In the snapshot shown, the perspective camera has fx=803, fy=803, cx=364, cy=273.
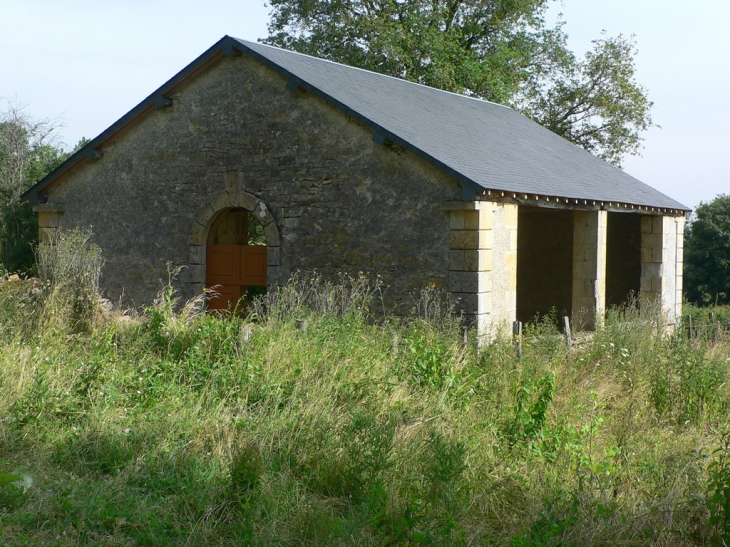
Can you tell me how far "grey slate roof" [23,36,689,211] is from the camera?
10906mm

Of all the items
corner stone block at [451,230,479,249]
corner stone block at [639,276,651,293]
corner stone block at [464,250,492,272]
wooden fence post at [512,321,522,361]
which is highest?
corner stone block at [451,230,479,249]

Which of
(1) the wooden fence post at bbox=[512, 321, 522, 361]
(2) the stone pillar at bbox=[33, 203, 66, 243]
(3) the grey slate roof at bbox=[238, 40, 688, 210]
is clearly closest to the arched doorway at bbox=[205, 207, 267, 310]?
(3) the grey slate roof at bbox=[238, 40, 688, 210]

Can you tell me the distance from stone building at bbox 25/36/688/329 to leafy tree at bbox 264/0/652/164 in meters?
8.16

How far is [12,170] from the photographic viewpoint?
2261 cm

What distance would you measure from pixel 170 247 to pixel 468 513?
8.90 metres

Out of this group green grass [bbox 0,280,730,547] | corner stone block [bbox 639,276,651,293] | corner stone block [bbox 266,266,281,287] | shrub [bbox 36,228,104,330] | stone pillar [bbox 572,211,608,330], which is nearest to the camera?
green grass [bbox 0,280,730,547]

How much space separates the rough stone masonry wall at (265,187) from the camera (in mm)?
10953

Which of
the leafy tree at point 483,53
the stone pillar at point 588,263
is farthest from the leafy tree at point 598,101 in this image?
the stone pillar at point 588,263

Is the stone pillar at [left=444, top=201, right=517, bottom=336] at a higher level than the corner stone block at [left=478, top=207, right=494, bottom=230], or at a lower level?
lower

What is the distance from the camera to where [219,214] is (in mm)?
12781

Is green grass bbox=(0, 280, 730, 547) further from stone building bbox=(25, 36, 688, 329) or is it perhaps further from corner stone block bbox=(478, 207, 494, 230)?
stone building bbox=(25, 36, 688, 329)

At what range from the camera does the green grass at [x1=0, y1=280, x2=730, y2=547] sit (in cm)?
475

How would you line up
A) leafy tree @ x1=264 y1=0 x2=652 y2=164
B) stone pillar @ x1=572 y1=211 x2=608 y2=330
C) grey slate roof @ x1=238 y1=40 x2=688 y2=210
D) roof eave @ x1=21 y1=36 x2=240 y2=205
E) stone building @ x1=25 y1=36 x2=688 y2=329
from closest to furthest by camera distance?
stone building @ x1=25 y1=36 x2=688 y2=329, grey slate roof @ x1=238 y1=40 x2=688 y2=210, roof eave @ x1=21 y1=36 x2=240 y2=205, stone pillar @ x1=572 y1=211 x2=608 y2=330, leafy tree @ x1=264 y1=0 x2=652 y2=164

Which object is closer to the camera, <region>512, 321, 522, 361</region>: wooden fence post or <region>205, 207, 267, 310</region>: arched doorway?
<region>512, 321, 522, 361</region>: wooden fence post
